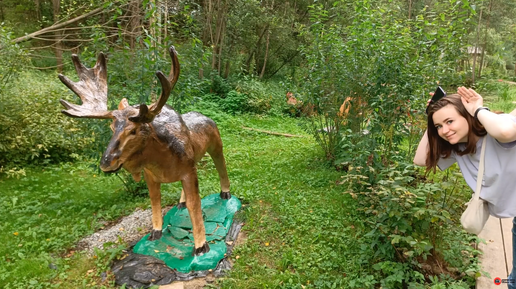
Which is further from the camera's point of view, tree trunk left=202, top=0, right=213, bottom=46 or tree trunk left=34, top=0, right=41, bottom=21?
tree trunk left=34, top=0, right=41, bottom=21

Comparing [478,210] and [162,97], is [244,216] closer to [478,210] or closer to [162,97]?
[162,97]

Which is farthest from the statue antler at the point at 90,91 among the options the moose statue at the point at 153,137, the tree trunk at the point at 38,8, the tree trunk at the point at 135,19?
the tree trunk at the point at 38,8

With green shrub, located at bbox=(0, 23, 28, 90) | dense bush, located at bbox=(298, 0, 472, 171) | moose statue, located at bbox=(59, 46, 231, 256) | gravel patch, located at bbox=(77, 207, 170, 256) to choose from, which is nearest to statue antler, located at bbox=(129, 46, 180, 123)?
moose statue, located at bbox=(59, 46, 231, 256)

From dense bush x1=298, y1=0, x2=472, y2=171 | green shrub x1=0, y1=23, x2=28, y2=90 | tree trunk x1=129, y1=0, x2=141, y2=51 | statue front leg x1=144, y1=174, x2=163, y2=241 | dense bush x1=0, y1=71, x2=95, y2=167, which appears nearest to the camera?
statue front leg x1=144, y1=174, x2=163, y2=241

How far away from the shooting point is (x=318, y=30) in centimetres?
509

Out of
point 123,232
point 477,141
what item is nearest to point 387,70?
point 477,141

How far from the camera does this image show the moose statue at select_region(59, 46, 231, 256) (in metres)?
2.41

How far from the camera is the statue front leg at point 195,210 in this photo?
10.0 ft

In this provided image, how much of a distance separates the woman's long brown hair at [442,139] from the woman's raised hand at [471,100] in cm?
3

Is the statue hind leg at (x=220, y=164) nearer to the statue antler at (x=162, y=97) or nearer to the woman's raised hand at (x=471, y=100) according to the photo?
the statue antler at (x=162, y=97)

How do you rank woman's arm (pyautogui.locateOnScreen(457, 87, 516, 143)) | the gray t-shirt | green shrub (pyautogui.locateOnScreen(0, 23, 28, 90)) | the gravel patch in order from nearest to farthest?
woman's arm (pyautogui.locateOnScreen(457, 87, 516, 143)) < the gray t-shirt < the gravel patch < green shrub (pyautogui.locateOnScreen(0, 23, 28, 90))

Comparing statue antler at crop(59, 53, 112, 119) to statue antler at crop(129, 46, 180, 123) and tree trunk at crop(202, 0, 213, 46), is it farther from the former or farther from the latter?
tree trunk at crop(202, 0, 213, 46)

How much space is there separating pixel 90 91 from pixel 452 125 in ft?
9.34

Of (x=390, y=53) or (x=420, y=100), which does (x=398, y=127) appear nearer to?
(x=420, y=100)
